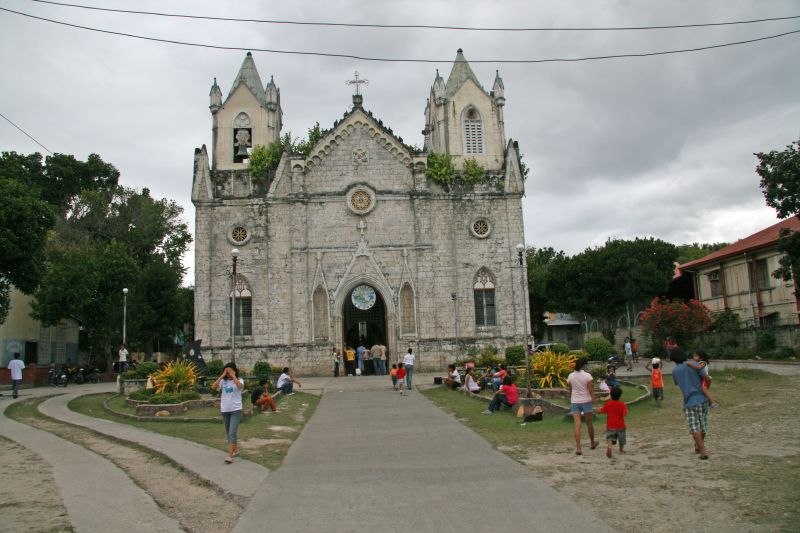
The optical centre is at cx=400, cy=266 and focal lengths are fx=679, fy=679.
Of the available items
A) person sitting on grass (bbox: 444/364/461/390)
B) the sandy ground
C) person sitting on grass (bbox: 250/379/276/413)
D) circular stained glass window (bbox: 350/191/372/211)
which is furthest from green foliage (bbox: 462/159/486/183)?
the sandy ground

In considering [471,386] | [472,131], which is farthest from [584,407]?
[472,131]

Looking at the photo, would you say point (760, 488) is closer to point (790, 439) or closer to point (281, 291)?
point (790, 439)

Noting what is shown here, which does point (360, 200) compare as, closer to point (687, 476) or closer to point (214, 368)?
point (214, 368)

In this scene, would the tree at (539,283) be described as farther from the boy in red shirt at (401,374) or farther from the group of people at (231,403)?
the group of people at (231,403)

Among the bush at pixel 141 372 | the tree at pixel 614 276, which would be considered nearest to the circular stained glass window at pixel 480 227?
the bush at pixel 141 372

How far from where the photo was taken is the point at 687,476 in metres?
9.20

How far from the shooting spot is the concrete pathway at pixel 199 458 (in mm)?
9273

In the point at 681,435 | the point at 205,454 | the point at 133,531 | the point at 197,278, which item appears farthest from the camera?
the point at 197,278

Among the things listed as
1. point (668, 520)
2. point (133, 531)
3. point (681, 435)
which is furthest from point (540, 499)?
point (681, 435)

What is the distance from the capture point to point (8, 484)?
9227mm

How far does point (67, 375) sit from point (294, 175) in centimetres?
1526

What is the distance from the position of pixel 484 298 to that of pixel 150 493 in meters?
26.8

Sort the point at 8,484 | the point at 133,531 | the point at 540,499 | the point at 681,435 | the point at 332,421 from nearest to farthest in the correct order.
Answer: the point at 133,531 → the point at 540,499 → the point at 8,484 → the point at 681,435 → the point at 332,421

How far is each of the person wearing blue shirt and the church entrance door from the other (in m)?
23.9
